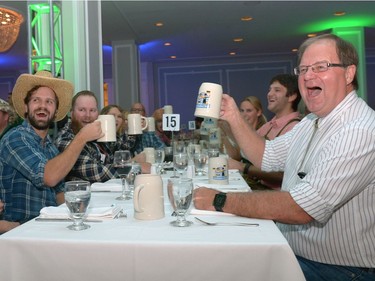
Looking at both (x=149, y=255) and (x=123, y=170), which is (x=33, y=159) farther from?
(x=149, y=255)

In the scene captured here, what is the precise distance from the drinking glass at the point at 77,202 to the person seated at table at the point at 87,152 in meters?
0.82

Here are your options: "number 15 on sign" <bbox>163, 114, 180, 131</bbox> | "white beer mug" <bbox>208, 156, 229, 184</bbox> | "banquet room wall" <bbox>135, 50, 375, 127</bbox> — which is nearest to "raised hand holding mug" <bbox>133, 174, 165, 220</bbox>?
"white beer mug" <bbox>208, 156, 229, 184</bbox>

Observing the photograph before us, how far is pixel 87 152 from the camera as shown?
2.40m

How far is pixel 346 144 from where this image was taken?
1.26 m

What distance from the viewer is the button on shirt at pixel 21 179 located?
6.26 ft

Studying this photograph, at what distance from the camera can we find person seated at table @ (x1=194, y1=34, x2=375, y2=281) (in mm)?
1251

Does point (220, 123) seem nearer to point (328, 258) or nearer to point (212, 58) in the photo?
point (328, 258)

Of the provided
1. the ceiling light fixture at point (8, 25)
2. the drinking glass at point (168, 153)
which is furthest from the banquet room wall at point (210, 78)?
the drinking glass at point (168, 153)

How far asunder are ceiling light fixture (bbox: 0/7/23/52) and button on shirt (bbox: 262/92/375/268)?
451 cm

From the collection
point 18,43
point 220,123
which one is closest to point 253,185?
point 220,123

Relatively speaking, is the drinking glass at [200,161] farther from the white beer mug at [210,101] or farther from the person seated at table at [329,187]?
the person seated at table at [329,187]

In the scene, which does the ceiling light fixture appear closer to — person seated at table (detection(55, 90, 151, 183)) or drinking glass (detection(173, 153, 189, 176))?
person seated at table (detection(55, 90, 151, 183))

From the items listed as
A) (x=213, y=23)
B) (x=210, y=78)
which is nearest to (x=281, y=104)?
(x=213, y=23)

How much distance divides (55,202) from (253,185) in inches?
57.1
